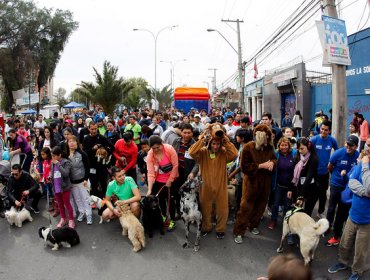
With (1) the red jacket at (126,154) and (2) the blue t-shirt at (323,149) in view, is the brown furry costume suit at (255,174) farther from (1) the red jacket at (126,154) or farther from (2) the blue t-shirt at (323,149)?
(1) the red jacket at (126,154)

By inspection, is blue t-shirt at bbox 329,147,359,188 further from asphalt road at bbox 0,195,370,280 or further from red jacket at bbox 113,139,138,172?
red jacket at bbox 113,139,138,172

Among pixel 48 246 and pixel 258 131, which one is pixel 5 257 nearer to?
pixel 48 246

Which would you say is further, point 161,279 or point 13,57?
point 13,57

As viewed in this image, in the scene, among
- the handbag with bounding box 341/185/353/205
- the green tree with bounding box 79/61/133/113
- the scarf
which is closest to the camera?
the handbag with bounding box 341/185/353/205

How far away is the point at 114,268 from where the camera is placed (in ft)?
14.2

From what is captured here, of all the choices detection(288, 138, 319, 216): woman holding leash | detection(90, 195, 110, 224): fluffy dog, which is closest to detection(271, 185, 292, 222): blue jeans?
detection(288, 138, 319, 216): woman holding leash

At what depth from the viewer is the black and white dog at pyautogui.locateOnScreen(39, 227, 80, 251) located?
4.86 metres

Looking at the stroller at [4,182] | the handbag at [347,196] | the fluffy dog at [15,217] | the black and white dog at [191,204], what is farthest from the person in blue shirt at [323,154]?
the stroller at [4,182]

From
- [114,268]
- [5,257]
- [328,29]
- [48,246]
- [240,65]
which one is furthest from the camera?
[240,65]

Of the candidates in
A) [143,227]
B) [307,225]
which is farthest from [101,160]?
[307,225]

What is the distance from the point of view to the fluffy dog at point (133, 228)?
189 inches

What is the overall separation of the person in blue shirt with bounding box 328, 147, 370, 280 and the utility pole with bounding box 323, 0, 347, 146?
13.8 ft

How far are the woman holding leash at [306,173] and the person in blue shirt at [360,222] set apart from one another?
0.99m

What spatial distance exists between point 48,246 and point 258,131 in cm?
365
